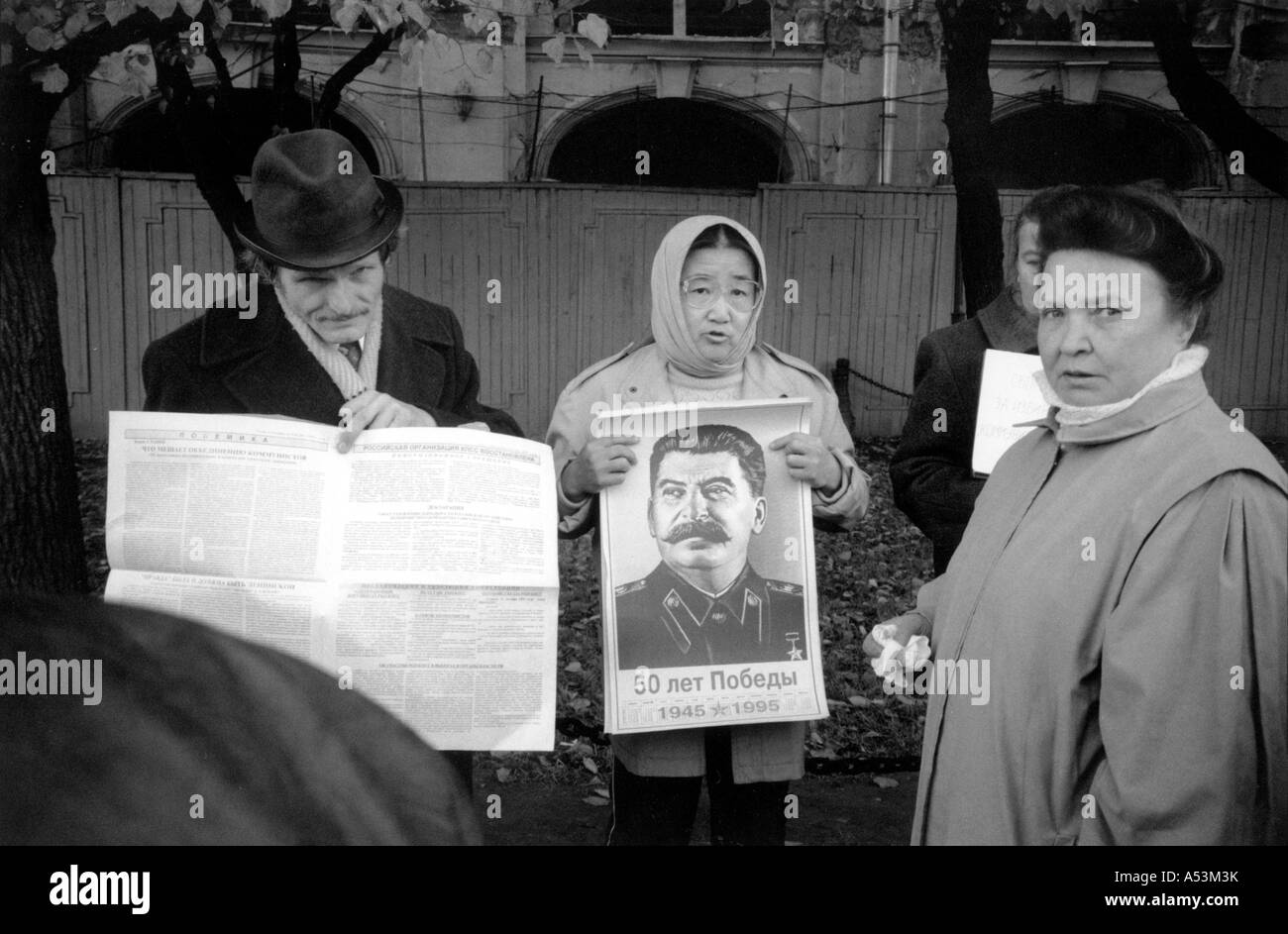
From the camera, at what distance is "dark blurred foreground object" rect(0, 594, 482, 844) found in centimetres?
63

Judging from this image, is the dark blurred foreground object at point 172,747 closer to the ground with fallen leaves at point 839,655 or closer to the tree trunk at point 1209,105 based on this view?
the tree trunk at point 1209,105

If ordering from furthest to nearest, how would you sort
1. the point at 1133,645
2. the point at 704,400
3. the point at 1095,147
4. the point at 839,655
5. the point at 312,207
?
the point at 839,655
the point at 1095,147
the point at 704,400
the point at 312,207
the point at 1133,645

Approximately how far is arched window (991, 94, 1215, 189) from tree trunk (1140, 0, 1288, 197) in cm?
6

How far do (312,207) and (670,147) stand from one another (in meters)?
1.01

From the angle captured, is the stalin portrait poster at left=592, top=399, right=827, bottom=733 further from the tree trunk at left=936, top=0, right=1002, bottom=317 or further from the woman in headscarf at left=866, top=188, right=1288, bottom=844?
the tree trunk at left=936, top=0, right=1002, bottom=317

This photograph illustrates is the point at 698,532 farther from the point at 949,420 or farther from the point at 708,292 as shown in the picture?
the point at 949,420

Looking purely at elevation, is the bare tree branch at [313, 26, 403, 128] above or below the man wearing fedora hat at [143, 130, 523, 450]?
above

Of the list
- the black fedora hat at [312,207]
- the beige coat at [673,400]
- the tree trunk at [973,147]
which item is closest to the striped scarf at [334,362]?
the black fedora hat at [312,207]

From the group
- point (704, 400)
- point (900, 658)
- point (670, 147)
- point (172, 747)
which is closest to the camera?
point (172, 747)

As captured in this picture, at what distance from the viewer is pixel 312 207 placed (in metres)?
2.22

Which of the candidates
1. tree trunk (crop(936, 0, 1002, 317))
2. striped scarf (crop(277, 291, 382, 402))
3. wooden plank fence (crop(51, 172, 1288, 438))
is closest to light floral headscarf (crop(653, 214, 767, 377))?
wooden plank fence (crop(51, 172, 1288, 438))

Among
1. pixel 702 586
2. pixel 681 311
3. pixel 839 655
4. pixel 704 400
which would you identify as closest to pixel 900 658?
pixel 702 586

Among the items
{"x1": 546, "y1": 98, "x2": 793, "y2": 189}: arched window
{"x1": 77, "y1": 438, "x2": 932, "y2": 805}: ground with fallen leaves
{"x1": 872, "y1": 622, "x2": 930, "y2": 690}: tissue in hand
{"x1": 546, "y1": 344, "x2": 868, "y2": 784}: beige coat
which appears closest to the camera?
{"x1": 872, "y1": 622, "x2": 930, "y2": 690}: tissue in hand

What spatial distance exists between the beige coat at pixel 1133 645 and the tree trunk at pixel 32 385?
1.80m
